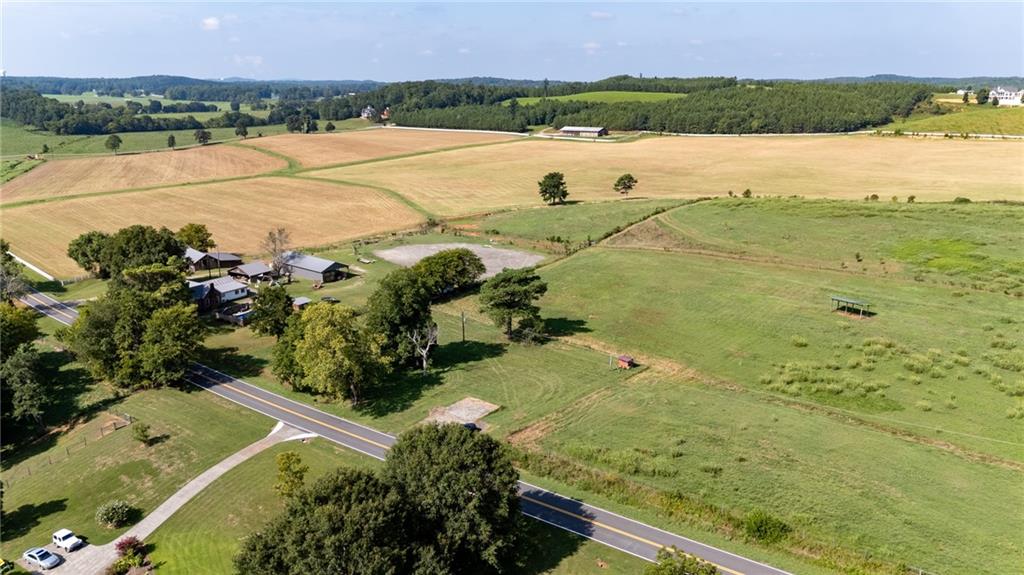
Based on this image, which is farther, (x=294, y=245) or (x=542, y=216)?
(x=542, y=216)

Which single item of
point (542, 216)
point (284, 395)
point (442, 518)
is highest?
point (542, 216)

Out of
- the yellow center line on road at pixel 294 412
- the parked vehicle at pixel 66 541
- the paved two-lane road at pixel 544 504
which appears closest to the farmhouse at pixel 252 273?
the yellow center line on road at pixel 294 412

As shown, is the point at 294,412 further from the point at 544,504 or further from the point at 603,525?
the point at 603,525

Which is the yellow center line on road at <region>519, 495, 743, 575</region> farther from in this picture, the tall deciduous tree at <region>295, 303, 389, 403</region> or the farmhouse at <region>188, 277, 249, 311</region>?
the farmhouse at <region>188, 277, 249, 311</region>

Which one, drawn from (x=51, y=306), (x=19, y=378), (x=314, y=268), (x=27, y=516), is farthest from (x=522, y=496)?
(x=51, y=306)

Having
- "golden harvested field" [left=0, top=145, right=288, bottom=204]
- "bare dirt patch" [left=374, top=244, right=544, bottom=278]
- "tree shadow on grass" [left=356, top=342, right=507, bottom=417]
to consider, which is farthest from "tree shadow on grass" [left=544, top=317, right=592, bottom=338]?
"golden harvested field" [left=0, top=145, right=288, bottom=204]

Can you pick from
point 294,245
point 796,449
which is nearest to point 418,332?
point 796,449

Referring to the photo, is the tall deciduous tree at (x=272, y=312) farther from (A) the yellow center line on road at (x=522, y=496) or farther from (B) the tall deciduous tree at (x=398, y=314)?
(B) the tall deciduous tree at (x=398, y=314)

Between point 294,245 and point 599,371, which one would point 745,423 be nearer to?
point 599,371
